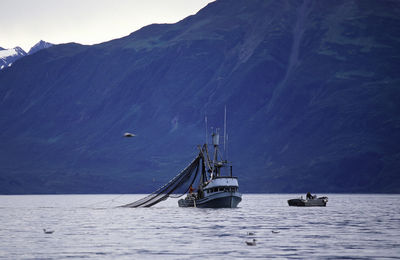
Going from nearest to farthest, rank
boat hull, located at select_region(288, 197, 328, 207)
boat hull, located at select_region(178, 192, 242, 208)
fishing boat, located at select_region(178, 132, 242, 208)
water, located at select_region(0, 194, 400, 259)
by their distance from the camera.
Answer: water, located at select_region(0, 194, 400, 259), fishing boat, located at select_region(178, 132, 242, 208), boat hull, located at select_region(178, 192, 242, 208), boat hull, located at select_region(288, 197, 328, 207)

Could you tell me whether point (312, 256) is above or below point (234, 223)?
below

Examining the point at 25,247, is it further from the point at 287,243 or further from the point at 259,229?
the point at 259,229

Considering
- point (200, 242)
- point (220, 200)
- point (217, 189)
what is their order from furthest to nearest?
point (220, 200) → point (217, 189) → point (200, 242)

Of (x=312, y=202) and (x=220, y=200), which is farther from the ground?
(x=312, y=202)

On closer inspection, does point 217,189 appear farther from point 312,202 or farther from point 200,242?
point 200,242

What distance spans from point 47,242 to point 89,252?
12258mm

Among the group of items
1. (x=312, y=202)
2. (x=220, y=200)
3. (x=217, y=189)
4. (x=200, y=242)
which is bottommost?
(x=200, y=242)

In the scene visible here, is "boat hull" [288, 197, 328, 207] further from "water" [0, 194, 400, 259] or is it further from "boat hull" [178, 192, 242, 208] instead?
"water" [0, 194, 400, 259]

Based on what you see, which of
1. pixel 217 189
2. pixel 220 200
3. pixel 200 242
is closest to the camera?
pixel 200 242

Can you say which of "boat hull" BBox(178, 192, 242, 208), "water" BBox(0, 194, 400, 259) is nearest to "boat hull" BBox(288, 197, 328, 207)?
"boat hull" BBox(178, 192, 242, 208)

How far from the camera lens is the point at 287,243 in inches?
2987

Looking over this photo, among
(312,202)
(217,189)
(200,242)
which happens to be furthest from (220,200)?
(200,242)

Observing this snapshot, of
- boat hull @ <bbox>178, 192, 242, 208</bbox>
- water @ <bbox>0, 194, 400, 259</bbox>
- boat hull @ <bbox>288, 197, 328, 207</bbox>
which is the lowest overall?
water @ <bbox>0, 194, 400, 259</bbox>

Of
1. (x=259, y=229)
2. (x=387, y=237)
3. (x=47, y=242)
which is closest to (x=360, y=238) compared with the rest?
(x=387, y=237)
